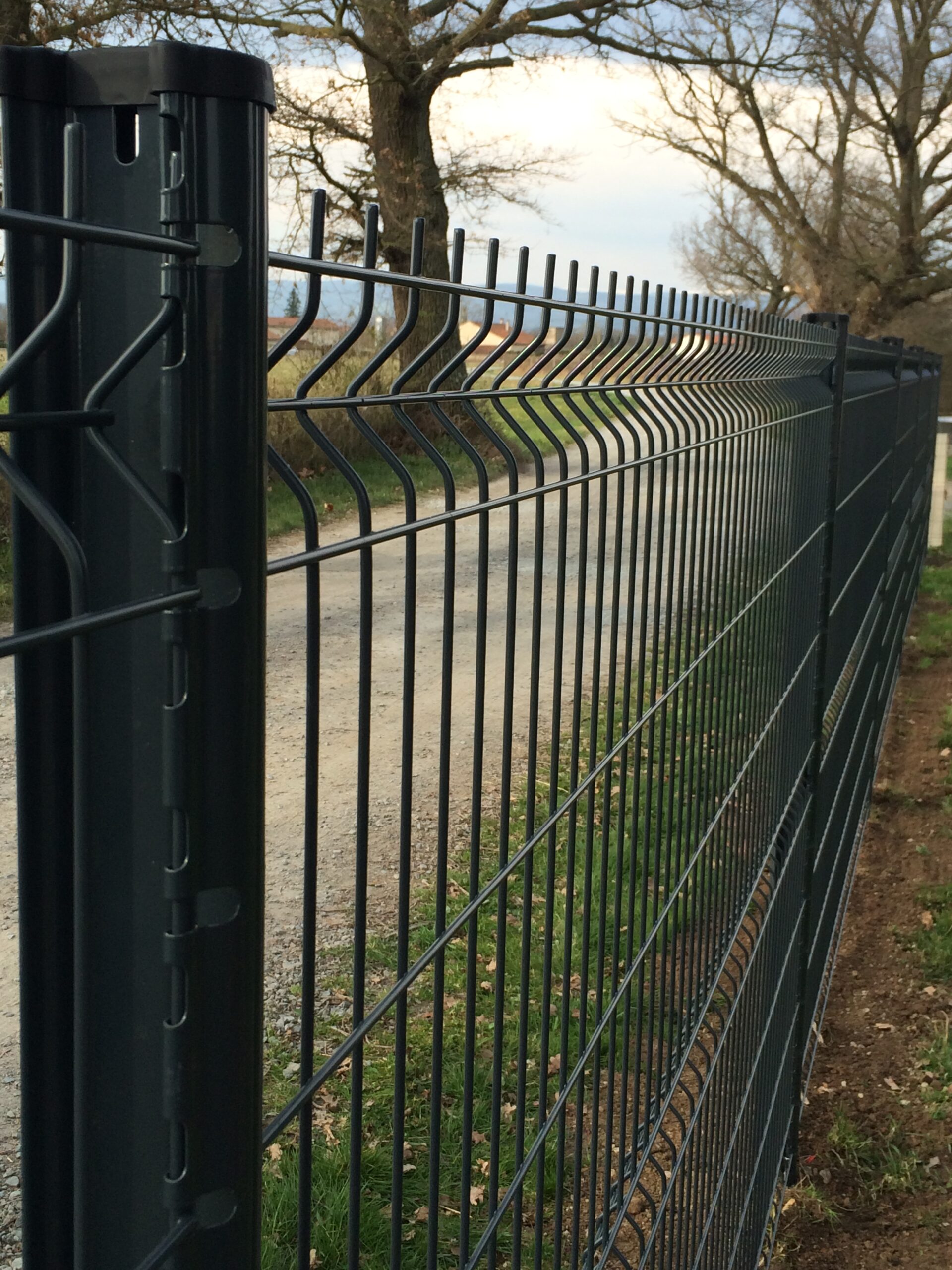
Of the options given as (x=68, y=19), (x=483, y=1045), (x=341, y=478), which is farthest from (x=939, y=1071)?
(x=68, y=19)

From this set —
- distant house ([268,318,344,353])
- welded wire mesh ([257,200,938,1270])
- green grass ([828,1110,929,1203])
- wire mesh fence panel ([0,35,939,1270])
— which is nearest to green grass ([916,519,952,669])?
welded wire mesh ([257,200,938,1270])

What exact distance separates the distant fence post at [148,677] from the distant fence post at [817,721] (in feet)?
11.1

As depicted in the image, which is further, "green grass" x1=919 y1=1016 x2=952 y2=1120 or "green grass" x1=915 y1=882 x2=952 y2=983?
"green grass" x1=915 y1=882 x2=952 y2=983

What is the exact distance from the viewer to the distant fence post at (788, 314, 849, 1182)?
13.6 feet

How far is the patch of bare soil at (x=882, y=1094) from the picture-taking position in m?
3.96

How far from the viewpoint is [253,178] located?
0.92 meters

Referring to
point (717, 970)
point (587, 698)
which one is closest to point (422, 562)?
point (587, 698)

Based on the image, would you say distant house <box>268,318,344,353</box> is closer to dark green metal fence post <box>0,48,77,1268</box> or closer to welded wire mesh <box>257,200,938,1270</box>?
welded wire mesh <box>257,200,938,1270</box>

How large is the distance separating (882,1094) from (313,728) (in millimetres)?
4163

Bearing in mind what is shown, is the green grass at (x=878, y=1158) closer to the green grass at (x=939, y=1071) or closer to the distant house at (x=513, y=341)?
the green grass at (x=939, y=1071)

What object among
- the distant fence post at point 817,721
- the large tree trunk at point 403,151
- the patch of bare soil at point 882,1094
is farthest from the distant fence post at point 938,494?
the distant fence post at point 817,721

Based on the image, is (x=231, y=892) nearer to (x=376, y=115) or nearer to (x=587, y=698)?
(x=587, y=698)

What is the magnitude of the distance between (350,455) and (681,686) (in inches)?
428

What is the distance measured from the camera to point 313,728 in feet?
3.64
